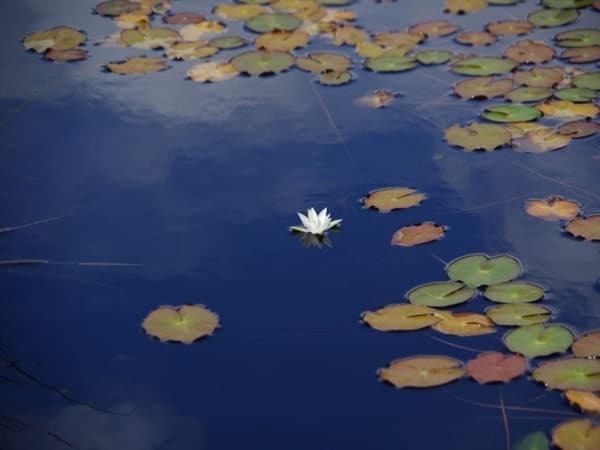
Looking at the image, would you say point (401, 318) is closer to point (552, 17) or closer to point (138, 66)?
point (138, 66)

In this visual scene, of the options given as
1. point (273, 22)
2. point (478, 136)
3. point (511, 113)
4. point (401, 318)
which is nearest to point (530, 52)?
point (511, 113)

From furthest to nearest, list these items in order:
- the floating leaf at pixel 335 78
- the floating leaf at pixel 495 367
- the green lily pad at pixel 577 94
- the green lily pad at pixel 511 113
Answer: the floating leaf at pixel 335 78 → the green lily pad at pixel 577 94 → the green lily pad at pixel 511 113 → the floating leaf at pixel 495 367

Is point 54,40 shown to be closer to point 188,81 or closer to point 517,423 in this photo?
point 188,81

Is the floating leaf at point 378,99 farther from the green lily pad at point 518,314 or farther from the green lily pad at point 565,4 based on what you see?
the green lily pad at point 518,314

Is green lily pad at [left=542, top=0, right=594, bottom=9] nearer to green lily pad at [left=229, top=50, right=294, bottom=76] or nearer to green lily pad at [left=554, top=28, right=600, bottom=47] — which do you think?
green lily pad at [left=554, top=28, right=600, bottom=47]

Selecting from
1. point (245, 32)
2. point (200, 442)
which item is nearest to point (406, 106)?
point (245, 32)

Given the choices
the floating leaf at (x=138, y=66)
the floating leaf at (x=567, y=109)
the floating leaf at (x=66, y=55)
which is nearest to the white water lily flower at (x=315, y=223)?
the floating leaf at (x=567, y=109)

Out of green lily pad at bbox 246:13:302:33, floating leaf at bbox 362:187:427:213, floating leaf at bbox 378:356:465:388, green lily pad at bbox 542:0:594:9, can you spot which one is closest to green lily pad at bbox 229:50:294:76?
green lily pad at bbox 246:13:302:33
